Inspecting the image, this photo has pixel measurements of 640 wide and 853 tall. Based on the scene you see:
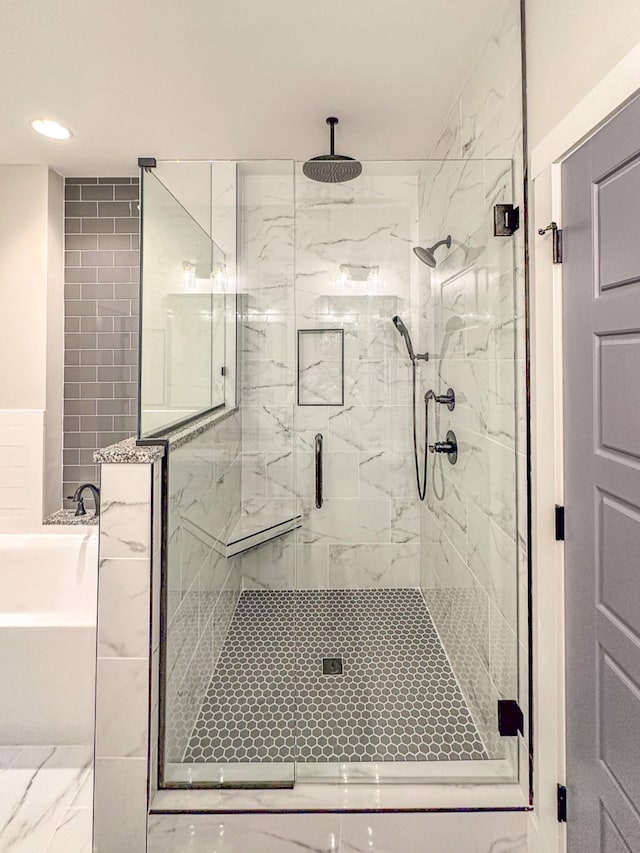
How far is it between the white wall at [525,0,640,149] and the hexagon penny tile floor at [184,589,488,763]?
1.82 m

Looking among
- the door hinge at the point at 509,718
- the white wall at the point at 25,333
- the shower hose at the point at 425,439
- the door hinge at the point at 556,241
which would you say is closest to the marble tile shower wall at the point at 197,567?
the shower hose at the point at 425,439

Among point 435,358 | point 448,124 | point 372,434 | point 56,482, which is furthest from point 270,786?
point 448,124

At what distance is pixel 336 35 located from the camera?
172cm

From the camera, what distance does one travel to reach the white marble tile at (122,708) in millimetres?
1454

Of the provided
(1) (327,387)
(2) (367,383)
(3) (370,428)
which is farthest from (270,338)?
(3) (370,428)

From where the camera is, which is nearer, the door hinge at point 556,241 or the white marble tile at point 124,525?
the door hinge at point 556,241

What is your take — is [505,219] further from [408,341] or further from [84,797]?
[84,797]

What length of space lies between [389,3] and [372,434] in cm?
149

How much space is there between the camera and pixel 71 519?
9.39 feet

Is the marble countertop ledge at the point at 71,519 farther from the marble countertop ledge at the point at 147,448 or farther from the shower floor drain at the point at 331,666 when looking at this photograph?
the shower floor drain at the point at 331,666

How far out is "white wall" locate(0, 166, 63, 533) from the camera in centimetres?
281

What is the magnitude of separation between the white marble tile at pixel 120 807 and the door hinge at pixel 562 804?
1210 mm

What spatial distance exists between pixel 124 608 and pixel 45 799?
85cm

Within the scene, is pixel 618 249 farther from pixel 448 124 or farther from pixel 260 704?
pixel 260 704
